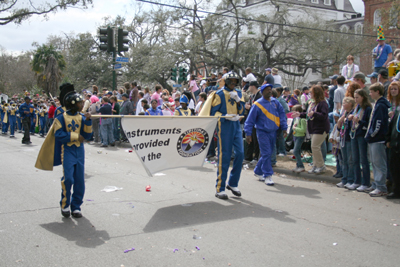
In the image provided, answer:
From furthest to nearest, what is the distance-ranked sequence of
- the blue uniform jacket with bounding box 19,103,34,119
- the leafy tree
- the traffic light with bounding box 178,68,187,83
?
the leafy tree < the traffic light with bounding box 178,68,187,83 < the blue uniform jacket with bounding box 19,103,34,119

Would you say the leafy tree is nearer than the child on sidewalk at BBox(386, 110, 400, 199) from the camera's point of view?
No

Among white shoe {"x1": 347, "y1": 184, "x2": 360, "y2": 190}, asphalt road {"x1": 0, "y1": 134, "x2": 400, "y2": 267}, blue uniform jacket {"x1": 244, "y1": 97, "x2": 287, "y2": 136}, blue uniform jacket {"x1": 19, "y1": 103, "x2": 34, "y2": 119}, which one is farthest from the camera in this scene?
blue uniform jacket {"x1": 19, "y1": 103, "x2": 34, "y2": 119}

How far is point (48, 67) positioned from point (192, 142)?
4636 centimetres

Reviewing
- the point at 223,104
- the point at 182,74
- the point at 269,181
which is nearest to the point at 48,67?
the point at 182,74

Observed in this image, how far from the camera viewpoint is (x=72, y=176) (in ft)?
18.9

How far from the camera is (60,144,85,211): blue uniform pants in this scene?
5723mm

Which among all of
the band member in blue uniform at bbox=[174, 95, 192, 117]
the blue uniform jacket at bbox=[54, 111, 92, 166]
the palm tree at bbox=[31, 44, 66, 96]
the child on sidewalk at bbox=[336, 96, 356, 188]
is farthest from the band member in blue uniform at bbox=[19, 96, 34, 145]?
the palm tree at bbox=[31, 44, 66, 96]

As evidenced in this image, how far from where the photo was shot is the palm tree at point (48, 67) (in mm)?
48125

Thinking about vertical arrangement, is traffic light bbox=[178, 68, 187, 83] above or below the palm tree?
below

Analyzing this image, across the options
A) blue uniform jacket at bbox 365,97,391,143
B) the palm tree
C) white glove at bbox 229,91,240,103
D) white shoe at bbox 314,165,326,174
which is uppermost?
the palm tree

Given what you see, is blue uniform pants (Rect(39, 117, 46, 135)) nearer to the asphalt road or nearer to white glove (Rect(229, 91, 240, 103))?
the asphalt road

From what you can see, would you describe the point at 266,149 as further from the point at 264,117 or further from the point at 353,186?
the point at 353,186

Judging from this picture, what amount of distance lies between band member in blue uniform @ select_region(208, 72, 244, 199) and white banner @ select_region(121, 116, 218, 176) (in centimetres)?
25

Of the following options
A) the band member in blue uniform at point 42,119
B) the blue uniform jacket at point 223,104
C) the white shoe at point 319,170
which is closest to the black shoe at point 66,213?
the blue uniform jacket at point 223,104
